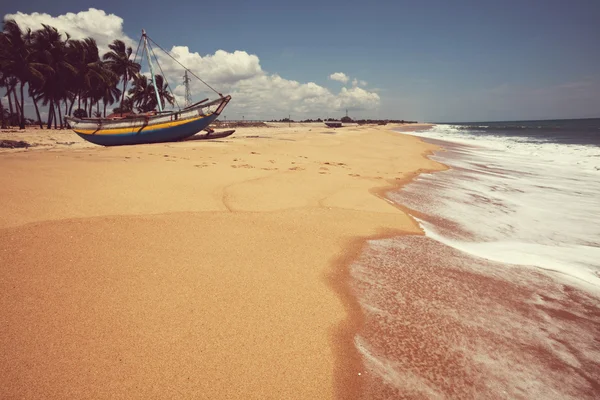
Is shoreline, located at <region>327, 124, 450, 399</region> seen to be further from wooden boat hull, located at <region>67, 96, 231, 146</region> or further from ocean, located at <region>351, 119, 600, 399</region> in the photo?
wooden boat hull, located at <region>67, 96, 231, 146</region>

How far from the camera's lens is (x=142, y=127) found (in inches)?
625

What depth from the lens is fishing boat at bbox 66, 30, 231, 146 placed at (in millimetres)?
15383

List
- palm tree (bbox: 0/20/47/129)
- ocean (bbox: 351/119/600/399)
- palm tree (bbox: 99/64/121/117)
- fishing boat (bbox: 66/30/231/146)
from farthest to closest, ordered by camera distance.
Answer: palm tree (bbox: 99/64/121/117), palm tree (bbox: 0/20/47/129), fishing boat (bbox: 66/30/231/146), ocean (bbox: 351/119/600/399)

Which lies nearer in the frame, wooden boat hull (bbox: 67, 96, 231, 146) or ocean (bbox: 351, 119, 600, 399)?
ocean (bbox: 351, 119, 600, 399)

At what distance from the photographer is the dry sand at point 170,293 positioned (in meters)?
1.73

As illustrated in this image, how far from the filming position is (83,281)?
2426 millimetres

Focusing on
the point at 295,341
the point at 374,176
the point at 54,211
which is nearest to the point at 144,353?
the point at 295,341

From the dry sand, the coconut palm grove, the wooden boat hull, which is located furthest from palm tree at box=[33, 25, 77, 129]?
the dry sand

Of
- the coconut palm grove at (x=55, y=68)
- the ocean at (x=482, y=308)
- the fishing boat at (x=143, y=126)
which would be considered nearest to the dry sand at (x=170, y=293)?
the ocean at (x=482, y=308)

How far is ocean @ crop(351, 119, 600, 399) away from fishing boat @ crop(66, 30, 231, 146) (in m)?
15.7

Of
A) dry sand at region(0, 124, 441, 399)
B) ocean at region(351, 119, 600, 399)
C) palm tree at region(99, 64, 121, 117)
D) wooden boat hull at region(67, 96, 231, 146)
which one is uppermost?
palm tree at region(99, 64, 121, 117)

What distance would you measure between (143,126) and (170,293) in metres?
16.3

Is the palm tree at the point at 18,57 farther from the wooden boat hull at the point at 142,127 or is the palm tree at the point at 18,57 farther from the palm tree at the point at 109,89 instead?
the wooden boat hull at the point at 142,127

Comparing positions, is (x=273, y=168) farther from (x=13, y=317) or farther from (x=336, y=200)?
(x=13, y=317)
